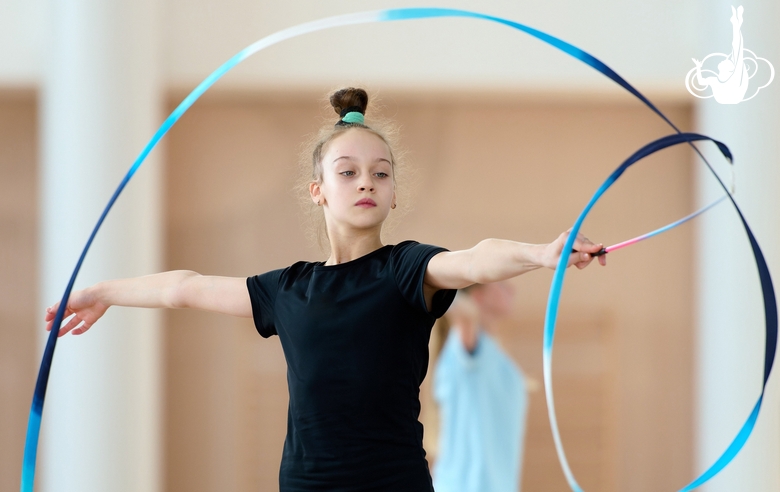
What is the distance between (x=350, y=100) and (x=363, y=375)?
20.2 inches

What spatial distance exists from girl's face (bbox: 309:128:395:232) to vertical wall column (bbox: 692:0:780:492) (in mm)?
2885

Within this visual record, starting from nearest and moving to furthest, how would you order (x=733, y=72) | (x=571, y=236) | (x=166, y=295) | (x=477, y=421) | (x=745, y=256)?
(x=571, y=236), (x=166, y=295), (x=477, y=421), (x=733, y=72), (x=745, y=256)

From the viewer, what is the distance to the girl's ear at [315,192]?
1516 millimetres

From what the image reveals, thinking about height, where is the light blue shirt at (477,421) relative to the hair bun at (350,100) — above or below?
below

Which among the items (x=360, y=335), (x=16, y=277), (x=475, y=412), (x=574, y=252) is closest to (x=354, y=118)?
(x=360, y=335)

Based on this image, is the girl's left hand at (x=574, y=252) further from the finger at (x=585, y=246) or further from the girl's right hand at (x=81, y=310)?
the girl's right hand at (x=81, y=310)

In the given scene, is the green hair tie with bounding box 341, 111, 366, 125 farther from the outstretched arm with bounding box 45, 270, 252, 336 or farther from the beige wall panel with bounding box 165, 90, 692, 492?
the beige wall panel with bounding box 165, 90, 692, 492

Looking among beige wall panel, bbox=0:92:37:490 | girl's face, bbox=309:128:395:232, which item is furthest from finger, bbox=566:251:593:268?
beige wall panel, bbox=0:92:37:490

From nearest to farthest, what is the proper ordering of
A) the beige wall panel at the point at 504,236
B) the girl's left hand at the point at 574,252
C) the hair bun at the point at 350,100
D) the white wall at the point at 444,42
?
the girl's left hand at the point at 574,252 < the hair bun at the point at 350,100 < the white wall at the point at 444,42 < the beige wall panel at the point at 504,236

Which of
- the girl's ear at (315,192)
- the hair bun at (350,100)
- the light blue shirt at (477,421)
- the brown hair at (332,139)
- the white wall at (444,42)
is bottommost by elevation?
the light blue shirt at (477,421)

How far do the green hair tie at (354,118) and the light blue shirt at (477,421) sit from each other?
198 cm

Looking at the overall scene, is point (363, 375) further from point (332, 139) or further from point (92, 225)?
point (92, 225)

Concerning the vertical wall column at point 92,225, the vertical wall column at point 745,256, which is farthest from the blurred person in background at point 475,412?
the vertical wall column at point 92,225

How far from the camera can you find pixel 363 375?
1.35m
